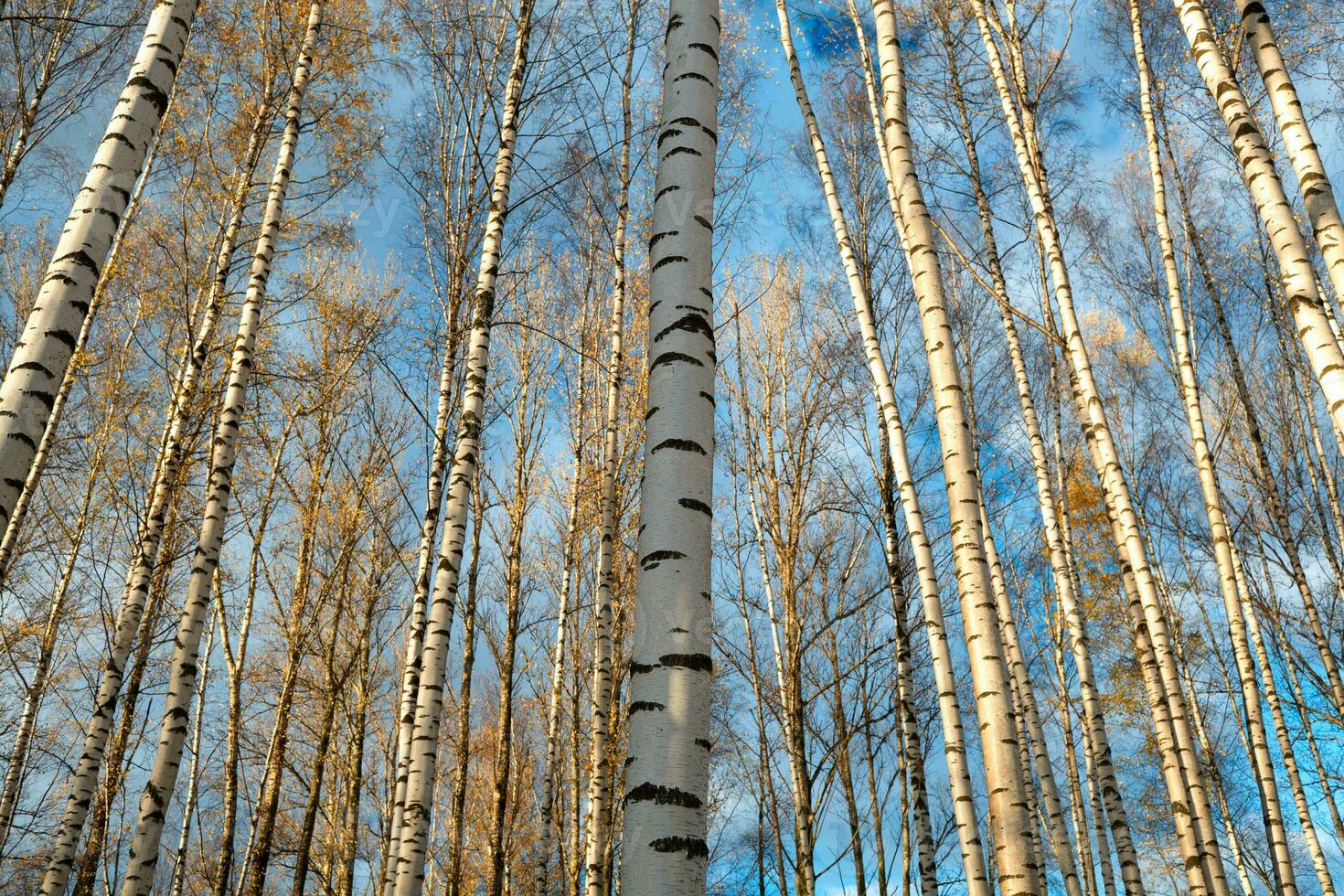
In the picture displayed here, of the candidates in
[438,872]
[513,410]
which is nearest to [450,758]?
[438,872]

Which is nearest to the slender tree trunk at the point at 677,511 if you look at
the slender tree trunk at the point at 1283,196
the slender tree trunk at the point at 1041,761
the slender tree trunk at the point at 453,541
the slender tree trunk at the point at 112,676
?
the slender tree trunk at the point at 1283,196

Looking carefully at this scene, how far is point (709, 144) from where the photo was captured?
2527 mm

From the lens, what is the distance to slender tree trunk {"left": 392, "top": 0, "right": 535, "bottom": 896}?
4.21 m

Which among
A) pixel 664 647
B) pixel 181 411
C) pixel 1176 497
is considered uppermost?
pixel 1176 497

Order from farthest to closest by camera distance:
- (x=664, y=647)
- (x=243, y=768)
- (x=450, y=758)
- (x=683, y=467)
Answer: (x=450, y=758)
(x=243, y=768)
(x=683, y=467)
(x=664, y=647)

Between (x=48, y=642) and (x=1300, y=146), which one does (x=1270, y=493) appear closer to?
(x=1300, y=146)

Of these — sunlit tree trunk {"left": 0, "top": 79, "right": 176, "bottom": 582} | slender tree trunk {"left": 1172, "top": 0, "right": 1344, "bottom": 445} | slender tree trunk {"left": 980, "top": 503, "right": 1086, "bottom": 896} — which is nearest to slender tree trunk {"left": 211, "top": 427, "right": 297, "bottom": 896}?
sunlit tree trunk {"left": 0, "top": 79, "right": 176, "bottom": 582}

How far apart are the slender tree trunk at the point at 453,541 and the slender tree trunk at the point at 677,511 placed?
2768mm

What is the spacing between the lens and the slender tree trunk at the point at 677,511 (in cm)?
167

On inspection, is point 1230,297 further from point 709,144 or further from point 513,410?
→ point 709,144

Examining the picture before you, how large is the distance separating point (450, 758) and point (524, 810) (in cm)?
251

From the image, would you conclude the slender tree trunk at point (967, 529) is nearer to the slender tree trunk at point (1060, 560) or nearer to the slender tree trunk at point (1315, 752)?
the slender tree trunk at point (1060, 560)

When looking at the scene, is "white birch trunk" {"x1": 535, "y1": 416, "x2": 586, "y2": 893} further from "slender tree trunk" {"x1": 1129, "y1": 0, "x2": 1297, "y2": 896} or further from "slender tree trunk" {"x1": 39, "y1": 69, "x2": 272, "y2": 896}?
"slender tree trunk" {"x1": 1129, "y1": 0, "x2": 1297, "y2": 896}

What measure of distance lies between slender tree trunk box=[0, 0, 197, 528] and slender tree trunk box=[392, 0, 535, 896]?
209 centimetres
